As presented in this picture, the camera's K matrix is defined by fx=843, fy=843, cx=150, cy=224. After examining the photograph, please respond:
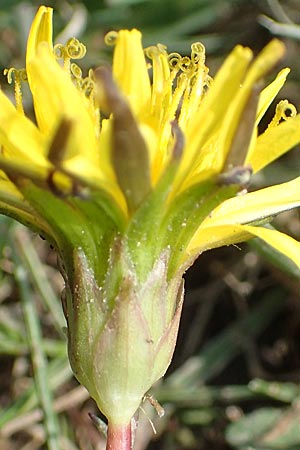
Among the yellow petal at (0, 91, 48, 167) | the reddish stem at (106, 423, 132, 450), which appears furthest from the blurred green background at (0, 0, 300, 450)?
the yellow petal at (0, 91, 48, 167)

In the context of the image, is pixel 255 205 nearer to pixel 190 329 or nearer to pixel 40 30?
pixel 40 30

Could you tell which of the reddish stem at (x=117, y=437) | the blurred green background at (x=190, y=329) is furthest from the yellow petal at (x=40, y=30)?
the blurred green background at (x=190, y=329)

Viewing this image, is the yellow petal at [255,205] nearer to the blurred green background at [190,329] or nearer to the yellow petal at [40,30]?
the yellow petal at [40,30]

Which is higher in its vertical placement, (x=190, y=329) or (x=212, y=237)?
(x=190, y=329)

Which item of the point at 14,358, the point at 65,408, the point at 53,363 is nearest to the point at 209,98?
the point at 53,363

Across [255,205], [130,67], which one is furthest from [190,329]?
[130,67]

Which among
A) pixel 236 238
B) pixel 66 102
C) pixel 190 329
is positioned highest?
pixel 190 329
